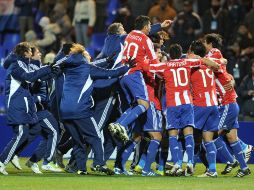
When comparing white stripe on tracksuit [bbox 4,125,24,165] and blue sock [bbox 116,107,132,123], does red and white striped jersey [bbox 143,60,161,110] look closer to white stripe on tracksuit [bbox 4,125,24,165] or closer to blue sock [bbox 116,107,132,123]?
blue sock [bbox 116,107,132,123]

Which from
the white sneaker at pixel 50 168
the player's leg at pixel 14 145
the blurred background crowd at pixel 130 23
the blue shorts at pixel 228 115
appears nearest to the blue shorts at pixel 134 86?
the blue shorts at pixel 228 115

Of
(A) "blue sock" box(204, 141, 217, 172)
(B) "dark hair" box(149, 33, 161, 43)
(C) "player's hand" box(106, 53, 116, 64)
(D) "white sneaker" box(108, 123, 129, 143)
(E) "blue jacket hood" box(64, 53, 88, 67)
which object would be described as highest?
(B) "dark hair" box(149, 33, 161, 43)

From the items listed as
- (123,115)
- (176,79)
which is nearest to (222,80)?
(176,79)

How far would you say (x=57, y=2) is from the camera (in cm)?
2519

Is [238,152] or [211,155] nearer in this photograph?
[211,155]

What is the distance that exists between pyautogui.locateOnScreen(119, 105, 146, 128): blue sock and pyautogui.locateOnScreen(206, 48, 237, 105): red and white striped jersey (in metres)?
1.32

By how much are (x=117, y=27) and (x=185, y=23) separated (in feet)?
20.1

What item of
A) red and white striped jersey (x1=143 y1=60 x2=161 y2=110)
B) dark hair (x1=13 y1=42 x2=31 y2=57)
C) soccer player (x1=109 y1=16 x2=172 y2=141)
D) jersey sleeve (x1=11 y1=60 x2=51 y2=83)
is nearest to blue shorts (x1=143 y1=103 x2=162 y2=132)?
red and white striped jersey (x1=143 y1=60 x2=161 y2=110)

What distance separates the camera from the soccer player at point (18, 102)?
1515 centimetres

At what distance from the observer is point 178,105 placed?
1491cm

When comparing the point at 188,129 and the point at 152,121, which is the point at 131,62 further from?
the point at 188,129

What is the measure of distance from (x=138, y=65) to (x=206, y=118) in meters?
1.28

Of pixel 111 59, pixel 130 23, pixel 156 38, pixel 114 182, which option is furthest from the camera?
pixel 130 23

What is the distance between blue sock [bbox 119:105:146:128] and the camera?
48.4ft
